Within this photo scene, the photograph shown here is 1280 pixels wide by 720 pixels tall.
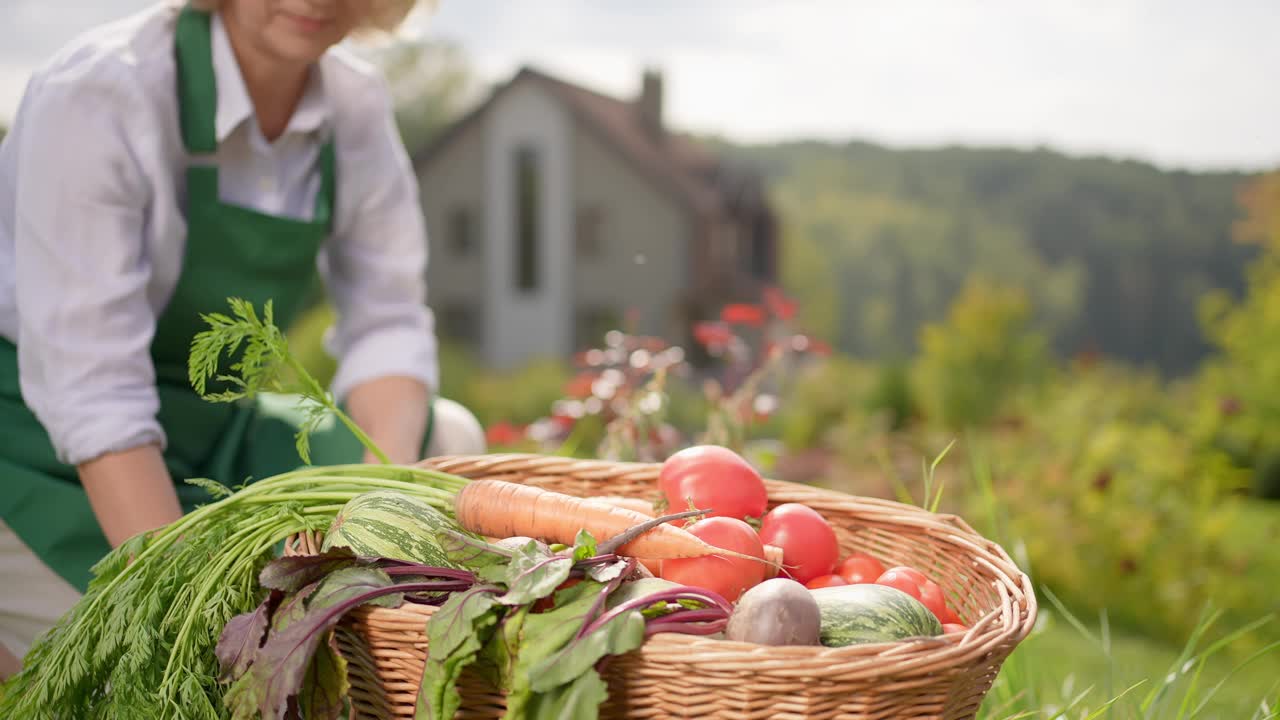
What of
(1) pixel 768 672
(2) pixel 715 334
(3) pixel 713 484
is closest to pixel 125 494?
(3) pixel 713 484

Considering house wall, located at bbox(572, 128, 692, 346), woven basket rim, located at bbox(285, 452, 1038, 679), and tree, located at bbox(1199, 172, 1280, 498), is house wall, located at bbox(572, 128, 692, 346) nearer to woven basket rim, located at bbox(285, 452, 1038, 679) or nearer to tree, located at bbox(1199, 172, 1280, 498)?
tree, located at bbox(1199, 172, 1280, 498)

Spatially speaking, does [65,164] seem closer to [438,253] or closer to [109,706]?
[109,706]

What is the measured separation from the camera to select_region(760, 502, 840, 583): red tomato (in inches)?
70.2

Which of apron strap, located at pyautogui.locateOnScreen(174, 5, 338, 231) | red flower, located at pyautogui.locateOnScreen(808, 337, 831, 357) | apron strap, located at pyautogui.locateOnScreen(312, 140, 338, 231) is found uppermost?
apron strap, located at pyautogui.locateOnScreen(174, 5, 338, 231)

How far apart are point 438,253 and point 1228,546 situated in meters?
19.3

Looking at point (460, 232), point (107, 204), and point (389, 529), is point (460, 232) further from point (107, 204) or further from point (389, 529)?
point (389, 529)

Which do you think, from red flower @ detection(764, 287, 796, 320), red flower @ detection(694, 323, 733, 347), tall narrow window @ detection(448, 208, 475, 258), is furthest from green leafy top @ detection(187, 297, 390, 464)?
tall narrow window @ detection(448, 208, 475, 258)

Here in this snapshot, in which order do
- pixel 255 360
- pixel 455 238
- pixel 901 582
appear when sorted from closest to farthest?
pixel 901 582 → pixel 255 360 → pixel 455 238

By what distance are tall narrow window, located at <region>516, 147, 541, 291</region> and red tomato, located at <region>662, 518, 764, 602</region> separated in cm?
2067

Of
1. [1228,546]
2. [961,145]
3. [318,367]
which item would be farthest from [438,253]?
[1228,546]

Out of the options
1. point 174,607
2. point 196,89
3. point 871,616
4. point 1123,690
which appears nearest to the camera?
point 871,616

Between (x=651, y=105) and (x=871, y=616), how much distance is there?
69.5 ft

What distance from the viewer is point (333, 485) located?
1.83 metres

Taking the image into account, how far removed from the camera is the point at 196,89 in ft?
7.55
